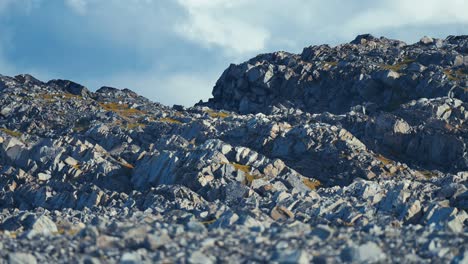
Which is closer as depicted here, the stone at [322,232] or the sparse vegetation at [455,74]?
the stone at [322,232]

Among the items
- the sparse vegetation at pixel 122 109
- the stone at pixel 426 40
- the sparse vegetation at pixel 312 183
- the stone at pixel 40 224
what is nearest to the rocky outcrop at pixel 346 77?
the stone at pixel 426 40

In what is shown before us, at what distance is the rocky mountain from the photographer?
3209 cm

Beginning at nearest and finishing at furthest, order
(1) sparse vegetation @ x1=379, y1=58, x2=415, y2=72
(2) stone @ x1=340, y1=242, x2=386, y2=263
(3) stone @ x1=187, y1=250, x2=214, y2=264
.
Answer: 1. (3) stone @ x1=187, y1=250, x2=214, y2=264
2. (2) stone @ x1=340, y1=242, x2=386, y2=263
3. (1) sparse vegetation @ x1=379, y1=58, x2=415, y2=72

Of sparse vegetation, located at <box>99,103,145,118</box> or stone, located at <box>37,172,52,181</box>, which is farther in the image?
sparse vegetation, located at <box>99,103,145,118</box>

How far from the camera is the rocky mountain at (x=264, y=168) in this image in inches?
1264

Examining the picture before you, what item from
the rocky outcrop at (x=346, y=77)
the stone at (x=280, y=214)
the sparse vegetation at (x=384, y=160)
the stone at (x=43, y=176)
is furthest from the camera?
the rocky outcrop at (x=346, y=77)

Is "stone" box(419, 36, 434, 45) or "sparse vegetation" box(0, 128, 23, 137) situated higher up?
"stone" box(419, 36, 434, 45)

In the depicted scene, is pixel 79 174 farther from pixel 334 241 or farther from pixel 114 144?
pixel 334 241

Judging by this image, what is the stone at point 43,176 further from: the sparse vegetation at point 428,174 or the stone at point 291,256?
the stone at point 291,256

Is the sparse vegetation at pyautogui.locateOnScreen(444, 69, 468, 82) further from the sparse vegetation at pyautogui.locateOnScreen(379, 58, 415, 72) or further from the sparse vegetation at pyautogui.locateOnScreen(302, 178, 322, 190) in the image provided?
the sparse vegetation at pyautogui.locateOnScreen(302, 178, 322, 190)

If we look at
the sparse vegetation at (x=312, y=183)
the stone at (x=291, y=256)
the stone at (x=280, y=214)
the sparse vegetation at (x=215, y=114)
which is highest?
the sparse vegetation at (x=215, y=114)

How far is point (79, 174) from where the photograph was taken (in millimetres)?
103000

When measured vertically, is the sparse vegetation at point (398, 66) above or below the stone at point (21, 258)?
above

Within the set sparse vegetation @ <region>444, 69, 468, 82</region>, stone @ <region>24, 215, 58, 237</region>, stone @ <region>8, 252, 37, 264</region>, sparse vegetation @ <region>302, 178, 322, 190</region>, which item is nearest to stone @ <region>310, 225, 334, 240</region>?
stone @ <region>8, 252, 37, 264</region>
